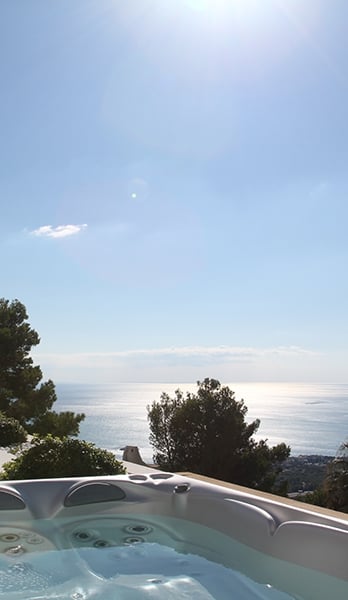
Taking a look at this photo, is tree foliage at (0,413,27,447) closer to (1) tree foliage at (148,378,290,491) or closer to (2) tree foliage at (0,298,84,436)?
(2) tree foliage at (0,298,84,436)

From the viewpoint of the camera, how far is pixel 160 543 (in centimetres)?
342

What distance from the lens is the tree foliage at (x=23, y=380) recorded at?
12.9 m

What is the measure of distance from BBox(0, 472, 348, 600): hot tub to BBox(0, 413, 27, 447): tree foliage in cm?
457

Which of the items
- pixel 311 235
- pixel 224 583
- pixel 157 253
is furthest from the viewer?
pixel 157 253

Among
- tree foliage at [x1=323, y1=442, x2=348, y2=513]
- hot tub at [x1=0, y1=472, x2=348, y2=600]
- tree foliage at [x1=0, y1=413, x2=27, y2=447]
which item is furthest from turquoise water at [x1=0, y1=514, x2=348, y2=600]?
tree foliage at [x1=323, y1=442, x2=348, y2=513]

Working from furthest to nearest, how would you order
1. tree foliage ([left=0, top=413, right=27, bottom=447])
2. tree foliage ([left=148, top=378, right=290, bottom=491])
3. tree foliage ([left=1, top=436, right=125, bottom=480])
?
tree foliage ([left=148, top=378, right=290, bottom=491]), tree foliage ([left=0, top=413, right=27, bottom=447]), tree foliage ([left=1, top=436, right=125, bottom=480])

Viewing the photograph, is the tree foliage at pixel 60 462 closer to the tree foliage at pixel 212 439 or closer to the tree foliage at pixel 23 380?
the tree foliage at pixel 23 380

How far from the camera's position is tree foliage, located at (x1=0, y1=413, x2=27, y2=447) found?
314 inches

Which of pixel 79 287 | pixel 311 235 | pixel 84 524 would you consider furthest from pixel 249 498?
pixel 79 287

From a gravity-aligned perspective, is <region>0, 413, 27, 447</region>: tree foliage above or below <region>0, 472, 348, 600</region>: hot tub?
above

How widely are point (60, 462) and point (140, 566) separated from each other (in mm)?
2023

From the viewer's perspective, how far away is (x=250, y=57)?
544cm

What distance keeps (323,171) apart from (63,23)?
12.9 ft

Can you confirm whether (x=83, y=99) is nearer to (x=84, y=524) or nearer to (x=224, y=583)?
(x=84, y=524)
